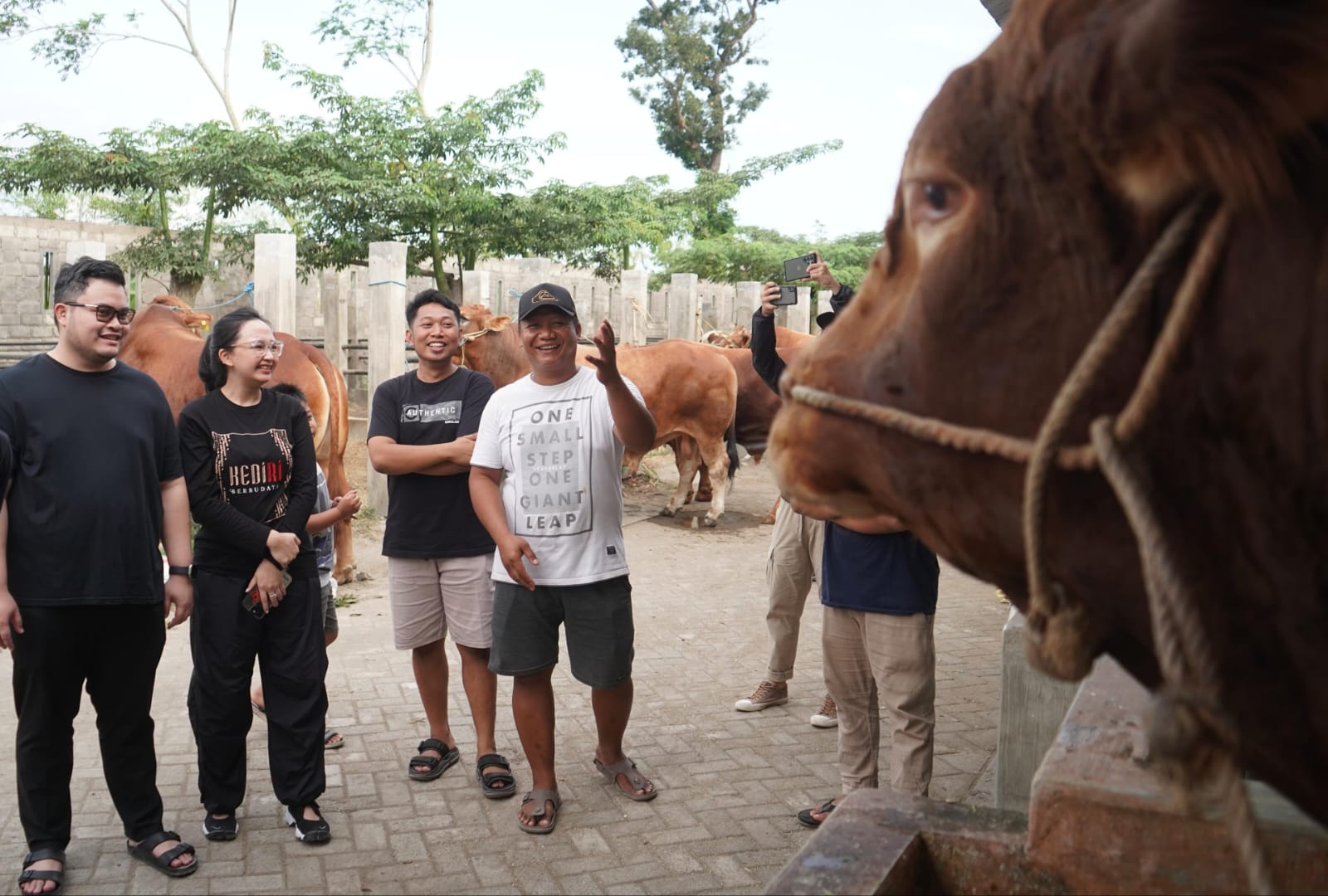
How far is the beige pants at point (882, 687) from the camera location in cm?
407

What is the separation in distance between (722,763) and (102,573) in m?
2.77

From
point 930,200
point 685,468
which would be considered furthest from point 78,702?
point 685,468

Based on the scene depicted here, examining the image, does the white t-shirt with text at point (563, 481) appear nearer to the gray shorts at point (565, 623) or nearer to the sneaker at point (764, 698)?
the gray shorts at point (565, 623)

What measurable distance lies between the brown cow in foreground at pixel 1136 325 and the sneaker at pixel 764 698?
4.85 m

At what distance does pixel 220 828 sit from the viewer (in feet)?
14.3

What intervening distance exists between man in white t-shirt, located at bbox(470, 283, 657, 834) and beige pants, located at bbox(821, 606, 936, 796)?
87 centimetres

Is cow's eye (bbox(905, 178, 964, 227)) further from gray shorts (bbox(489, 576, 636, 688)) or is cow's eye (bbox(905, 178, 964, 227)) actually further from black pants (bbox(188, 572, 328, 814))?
black pants (bbox(188, 572, 328, 814))

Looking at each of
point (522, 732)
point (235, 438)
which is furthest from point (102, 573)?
point (522, 732)

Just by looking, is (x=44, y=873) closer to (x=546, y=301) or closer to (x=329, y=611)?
(x=329, y=611)

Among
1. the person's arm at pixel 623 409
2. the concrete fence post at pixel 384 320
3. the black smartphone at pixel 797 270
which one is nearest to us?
the person's arm at pixel 623 409

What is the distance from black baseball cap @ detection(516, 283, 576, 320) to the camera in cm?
450

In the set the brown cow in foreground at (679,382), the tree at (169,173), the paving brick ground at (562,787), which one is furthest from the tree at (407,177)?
the paving brick ground at (562,787)

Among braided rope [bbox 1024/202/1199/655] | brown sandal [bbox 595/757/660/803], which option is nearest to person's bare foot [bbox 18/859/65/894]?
brown sandal [bbox 595/757/660/803]

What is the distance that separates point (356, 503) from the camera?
4.87 metres
